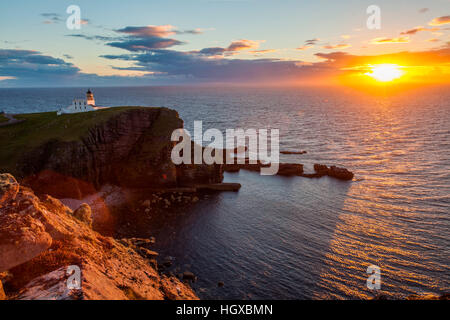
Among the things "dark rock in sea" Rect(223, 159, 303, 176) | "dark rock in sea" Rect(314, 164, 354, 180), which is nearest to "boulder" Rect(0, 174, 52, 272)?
"dark rock in sea" Rect(223, 159, 303, 176)

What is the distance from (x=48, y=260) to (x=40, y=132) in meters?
47.8

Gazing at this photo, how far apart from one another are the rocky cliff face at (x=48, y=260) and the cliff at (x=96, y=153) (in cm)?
2946

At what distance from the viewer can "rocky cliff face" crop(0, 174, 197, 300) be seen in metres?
14.0

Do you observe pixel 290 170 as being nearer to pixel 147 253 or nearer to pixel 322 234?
pixel 322 234

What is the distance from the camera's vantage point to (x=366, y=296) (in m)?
26.7

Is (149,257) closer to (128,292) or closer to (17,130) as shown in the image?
(128,292)

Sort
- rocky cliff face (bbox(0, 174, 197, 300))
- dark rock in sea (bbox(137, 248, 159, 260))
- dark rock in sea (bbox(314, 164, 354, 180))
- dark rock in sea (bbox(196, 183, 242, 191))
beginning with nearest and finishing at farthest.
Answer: rocky cliff face (bbox(0, 174, 197, 300)) → dark rock in sea (bbox(137, 248, 159, 260)) → dark rock in sea (bbox(196, 183, 242, 191)) → dark rock in sea (bbox(314, 164, 354, 180))

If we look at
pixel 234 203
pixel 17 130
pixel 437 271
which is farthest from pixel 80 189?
pixel 437 271
